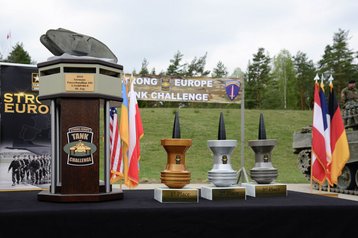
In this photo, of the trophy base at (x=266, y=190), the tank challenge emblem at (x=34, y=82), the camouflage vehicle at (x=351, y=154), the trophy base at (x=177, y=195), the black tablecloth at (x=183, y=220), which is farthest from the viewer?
the camouflage vehicle at (x=351, y=154)

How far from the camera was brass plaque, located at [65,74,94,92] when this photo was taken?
266cm

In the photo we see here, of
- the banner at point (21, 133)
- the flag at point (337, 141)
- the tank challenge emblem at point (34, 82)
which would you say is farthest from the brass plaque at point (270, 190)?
the tank challenge emblem at point (34, 82)

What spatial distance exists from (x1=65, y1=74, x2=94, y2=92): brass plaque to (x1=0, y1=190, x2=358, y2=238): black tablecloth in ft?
2.28

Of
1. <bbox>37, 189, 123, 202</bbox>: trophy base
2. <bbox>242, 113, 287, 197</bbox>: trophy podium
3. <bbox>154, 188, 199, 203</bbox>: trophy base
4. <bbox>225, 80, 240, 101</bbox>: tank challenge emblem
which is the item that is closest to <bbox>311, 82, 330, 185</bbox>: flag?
<bbox>225, 80, 240, 101</bbox>: tank challenge emblem

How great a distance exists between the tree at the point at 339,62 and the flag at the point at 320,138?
107 ft

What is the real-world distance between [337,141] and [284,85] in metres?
45.3

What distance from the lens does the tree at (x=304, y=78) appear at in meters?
44.1

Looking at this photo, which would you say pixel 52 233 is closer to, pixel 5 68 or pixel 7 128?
pixel 7 128

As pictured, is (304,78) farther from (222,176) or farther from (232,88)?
(222,176)

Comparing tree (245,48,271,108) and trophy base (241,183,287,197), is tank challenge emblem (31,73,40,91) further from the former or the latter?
tree (245,48,271,108)

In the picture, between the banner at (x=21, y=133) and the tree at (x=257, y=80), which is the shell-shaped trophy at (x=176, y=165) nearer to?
the banner at (x=21, y=133)

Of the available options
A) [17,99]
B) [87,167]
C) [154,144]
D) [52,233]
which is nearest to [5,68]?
[17,99]

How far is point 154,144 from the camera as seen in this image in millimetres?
21406

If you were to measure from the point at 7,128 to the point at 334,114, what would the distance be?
4542mm
